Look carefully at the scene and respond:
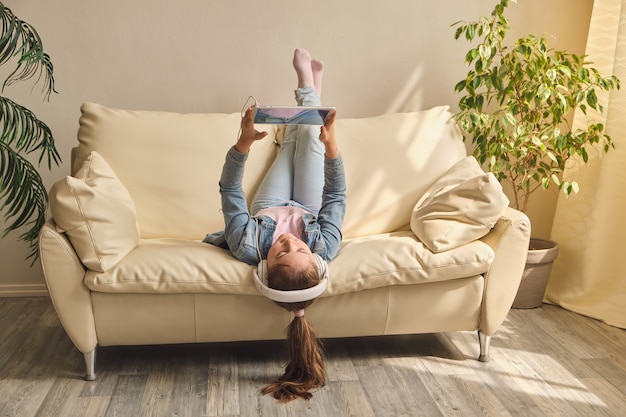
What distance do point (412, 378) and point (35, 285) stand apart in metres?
1.93

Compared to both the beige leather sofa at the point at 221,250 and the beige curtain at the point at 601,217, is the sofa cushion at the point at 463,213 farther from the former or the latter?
the beige curtain at the point at 601,217

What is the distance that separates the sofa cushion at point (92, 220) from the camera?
7.75 feet

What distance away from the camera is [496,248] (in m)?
2.58

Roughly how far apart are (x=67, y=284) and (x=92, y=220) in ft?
0.76

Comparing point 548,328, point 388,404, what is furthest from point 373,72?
point 388,404

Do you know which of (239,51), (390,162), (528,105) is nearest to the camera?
(390,162)

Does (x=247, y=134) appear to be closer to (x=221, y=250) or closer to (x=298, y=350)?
(x=221, y=250)

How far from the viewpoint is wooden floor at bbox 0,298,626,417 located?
7.48 ft

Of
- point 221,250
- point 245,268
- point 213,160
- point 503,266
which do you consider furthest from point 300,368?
point 213,160

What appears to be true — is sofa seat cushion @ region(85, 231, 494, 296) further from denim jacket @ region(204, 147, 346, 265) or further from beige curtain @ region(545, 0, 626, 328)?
beige curtain @ region(545, 0, 626, 328)

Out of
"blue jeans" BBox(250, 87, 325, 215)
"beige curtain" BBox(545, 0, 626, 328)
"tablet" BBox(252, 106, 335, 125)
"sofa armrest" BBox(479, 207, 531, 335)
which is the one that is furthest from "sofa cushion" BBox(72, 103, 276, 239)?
"beige curtain" BBox(545, 0, 626, 328)

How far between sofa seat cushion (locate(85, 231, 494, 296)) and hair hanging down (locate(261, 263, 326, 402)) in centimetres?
13

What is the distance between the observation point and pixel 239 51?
3311 millimetres

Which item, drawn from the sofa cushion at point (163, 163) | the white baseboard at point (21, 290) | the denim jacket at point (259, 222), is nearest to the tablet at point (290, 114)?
the denim jacket at point (259, 222)
